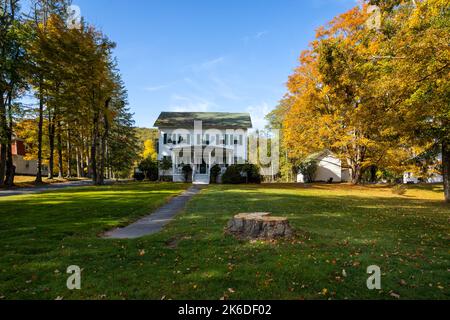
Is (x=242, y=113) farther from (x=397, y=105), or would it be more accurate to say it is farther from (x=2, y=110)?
(x=397, y=105)

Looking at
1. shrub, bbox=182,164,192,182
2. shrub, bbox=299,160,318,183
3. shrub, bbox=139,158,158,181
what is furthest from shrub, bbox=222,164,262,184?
shrub, bbox=139,158,158,181

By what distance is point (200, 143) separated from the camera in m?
35.6

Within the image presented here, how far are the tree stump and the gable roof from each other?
95.0ft

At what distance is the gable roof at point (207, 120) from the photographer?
3547cm

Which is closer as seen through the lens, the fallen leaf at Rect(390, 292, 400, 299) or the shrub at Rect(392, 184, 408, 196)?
the fallen leaf at Rect(390, 292, 400, 299)

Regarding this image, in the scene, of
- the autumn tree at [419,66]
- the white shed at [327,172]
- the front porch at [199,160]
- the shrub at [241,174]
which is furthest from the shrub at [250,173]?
the autumn tree at [419,66]

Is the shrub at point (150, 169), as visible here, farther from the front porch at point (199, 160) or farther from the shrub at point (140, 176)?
the front porch at point (199, 160)

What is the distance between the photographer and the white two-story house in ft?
108

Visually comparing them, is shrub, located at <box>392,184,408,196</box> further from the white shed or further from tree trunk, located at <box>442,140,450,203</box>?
the white shed

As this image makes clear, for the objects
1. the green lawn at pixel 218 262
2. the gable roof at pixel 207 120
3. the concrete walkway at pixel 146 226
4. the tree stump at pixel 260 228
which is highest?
the gable roof at pixel 207 120

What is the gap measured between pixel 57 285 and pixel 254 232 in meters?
4.40

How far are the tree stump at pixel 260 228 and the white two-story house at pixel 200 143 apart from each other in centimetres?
2447

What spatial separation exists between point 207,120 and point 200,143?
12.3 feet

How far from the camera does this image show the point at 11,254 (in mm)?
5688
